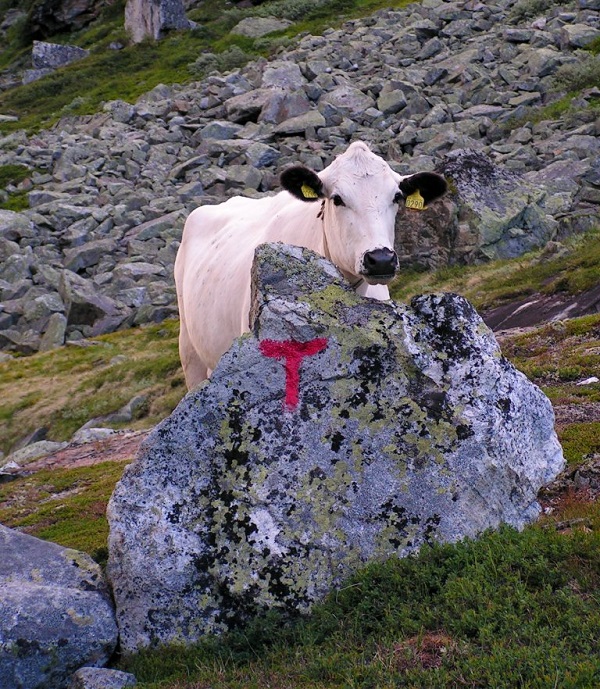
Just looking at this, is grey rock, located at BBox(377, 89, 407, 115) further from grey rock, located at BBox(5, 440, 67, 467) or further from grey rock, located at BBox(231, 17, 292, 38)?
grey rock, located at BBox(231, 17, 292, 38)

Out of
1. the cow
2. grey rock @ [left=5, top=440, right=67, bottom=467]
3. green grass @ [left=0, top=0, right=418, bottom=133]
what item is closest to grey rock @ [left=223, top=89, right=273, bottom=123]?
green grass @ [left=0, top=0, right=418, bottom=133]

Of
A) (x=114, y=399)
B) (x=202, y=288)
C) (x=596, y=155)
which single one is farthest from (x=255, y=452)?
(x=596, y=155)

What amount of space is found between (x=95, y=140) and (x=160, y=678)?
5283 cm

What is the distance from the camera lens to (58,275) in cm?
3834

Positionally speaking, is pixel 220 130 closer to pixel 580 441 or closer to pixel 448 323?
pixel 580 441

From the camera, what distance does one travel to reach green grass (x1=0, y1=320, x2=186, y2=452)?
78.2ft

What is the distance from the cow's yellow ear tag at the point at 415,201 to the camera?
9656 mm

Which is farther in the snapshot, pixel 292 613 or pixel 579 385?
pixel 579 385

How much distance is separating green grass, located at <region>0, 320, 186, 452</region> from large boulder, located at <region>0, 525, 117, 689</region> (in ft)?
47.8

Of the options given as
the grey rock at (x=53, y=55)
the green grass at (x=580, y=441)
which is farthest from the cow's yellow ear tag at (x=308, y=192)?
the grey rock at (x=53, y=55)

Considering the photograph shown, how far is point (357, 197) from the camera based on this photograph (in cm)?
903

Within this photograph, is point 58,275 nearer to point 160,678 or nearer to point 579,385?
point 579,385

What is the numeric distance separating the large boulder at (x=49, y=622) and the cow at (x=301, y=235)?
3.50 metres

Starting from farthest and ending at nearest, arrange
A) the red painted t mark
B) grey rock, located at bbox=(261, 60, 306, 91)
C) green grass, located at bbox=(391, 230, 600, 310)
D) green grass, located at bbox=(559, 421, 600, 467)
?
grey rock, located at bbox=(261, 60, 306, 91)
green grass, located at bbox=(391, 230, 600, 310)
green grass, located at bbox=(559, 421, 600, 467)
the red painted t mark
